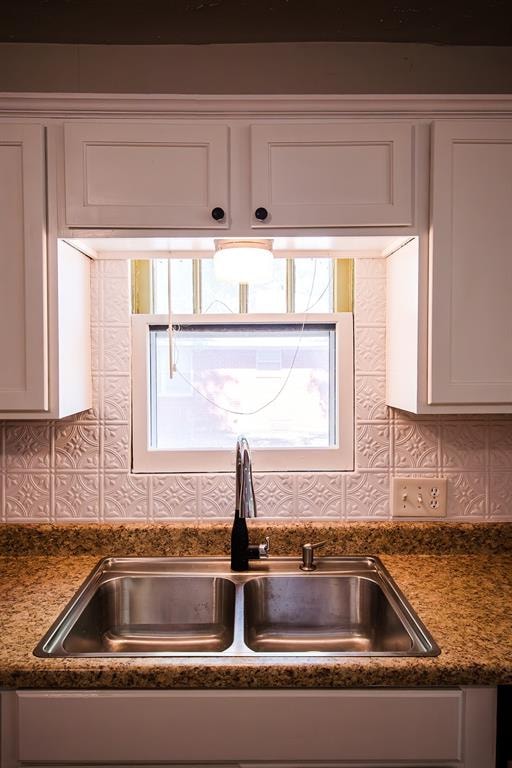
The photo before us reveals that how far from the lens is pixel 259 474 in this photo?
1.68 meters

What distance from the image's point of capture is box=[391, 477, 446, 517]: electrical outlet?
65.3 inches

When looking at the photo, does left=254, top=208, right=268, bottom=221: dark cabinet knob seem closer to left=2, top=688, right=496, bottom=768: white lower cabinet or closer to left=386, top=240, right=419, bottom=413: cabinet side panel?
left=386, top=240, right=419, bottom=413: cabinet side panel

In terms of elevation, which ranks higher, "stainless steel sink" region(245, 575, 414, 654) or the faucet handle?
the faucet handle

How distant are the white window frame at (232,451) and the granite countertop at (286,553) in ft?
0.63

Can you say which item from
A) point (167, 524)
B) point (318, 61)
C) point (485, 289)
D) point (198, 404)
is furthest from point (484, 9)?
point (167, 524)

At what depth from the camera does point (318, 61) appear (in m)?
1.66

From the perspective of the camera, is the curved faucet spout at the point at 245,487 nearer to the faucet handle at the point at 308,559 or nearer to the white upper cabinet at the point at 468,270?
the faucet handle at the point at 308,559

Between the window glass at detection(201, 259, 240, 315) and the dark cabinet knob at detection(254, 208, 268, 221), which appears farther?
the window glass at detection(201, 259, 240, 315)

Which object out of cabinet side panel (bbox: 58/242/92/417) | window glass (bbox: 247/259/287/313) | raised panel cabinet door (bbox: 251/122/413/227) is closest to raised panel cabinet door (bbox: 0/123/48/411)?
cabinet side panel (bbox: 58/242/92/417)

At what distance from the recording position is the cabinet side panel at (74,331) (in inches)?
54.5

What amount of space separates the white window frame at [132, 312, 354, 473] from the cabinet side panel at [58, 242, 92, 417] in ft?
0.50

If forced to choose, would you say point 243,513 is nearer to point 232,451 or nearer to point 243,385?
point 232,451

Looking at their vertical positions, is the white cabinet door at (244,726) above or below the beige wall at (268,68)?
below

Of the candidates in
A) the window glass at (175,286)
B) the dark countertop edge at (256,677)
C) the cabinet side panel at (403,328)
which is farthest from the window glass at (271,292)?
the dark countertop edge at (256,677)
